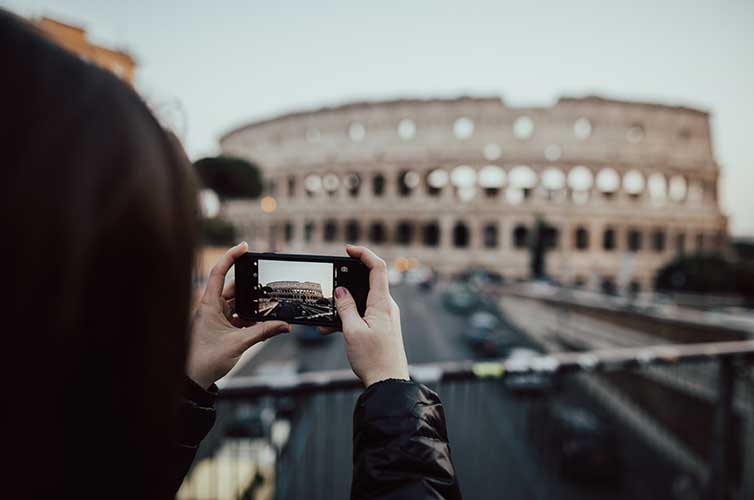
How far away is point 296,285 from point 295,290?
14mm

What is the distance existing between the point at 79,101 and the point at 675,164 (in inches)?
1725

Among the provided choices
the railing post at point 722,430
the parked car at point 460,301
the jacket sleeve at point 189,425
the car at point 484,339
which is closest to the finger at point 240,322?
the jacket sleeve at point 189,425

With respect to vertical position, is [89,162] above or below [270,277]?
above

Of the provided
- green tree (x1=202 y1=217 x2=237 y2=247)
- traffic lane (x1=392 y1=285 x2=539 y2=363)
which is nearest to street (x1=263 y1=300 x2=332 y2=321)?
traffic lane (x1=392 y1=285 x2=539 y2=363)

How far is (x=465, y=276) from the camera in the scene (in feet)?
105

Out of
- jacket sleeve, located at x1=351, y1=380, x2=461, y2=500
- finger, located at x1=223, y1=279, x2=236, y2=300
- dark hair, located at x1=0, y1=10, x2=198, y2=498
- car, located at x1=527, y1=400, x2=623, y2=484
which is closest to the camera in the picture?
dark hair, located at x1=0, y1=10, x2=198, y2=498

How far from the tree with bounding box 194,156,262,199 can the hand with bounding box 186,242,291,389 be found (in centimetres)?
2506

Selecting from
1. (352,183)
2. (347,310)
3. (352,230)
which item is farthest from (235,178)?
(347,310)

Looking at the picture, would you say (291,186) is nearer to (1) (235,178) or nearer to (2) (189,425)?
(1) (235,178)

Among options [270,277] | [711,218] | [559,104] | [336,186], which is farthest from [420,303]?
[711,218]

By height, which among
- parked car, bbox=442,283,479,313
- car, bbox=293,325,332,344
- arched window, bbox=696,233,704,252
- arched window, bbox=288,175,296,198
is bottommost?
car, bbox=293,325,332,344

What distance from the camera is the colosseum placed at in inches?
1320

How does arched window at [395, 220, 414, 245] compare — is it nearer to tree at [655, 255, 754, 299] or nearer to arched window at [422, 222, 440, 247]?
arched window at [422, 222, 440, 247]

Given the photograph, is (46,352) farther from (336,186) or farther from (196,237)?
(336,186)
